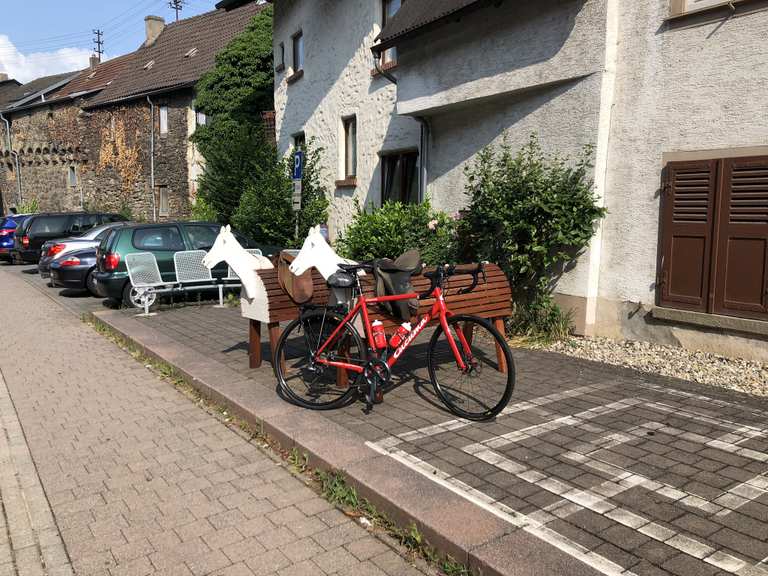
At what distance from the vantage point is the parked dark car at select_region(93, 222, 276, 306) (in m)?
11.7

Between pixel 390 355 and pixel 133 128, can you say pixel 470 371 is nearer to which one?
pixel 390 355

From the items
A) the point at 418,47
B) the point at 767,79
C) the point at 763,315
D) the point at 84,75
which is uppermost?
the point at 84,75

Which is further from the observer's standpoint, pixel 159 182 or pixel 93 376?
pixel 159 182

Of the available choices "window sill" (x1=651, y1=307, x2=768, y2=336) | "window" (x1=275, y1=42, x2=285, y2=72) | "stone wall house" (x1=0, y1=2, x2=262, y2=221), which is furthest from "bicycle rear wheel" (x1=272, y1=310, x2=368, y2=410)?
"stone wall house" (x1=0, y1=2, x2=262, y2=221)

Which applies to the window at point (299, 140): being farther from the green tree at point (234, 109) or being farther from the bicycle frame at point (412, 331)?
the bicycle frame at point (412, 331)

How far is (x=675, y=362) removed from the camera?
21.8 ft

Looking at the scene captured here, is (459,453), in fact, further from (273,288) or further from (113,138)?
(113,138)

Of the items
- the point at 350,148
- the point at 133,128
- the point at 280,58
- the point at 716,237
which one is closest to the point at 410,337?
the point at 716,237

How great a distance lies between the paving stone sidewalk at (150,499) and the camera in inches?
132

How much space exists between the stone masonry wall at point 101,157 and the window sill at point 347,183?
56.8ft

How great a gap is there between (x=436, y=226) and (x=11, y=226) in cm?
2173

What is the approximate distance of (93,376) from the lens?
7359 millimetres

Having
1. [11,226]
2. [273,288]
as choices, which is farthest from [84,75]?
[273,288]

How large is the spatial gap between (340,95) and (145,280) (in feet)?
21.8
